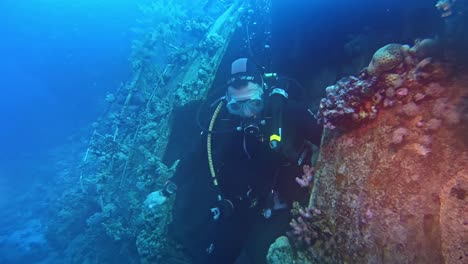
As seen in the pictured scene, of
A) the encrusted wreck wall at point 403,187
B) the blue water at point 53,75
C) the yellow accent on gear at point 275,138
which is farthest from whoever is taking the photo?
the blue water at point 53,75

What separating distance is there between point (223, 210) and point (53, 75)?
23.8m

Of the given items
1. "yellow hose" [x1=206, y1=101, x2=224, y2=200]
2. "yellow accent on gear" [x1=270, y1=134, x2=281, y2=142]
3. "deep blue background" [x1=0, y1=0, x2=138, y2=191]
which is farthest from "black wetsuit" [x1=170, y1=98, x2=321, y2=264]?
"deep blue background" [x1=0, y1=0, x2=138, y2=191]

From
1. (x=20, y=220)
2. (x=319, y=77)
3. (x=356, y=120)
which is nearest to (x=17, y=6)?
(x=20, y=220)

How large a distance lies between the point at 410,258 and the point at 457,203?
0.63 metres

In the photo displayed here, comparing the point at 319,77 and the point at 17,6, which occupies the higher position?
the point at 17,6

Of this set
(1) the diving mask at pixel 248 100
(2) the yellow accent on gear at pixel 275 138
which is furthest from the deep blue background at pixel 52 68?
(2) the yellow accent on gear at pixel 275 138

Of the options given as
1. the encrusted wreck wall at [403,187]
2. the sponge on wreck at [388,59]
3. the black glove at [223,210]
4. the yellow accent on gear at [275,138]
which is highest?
the yellow accent on gear at [275,138]

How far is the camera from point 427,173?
2.57 meters

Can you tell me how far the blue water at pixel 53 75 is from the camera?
6.71 meters

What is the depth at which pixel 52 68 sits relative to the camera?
2364cm

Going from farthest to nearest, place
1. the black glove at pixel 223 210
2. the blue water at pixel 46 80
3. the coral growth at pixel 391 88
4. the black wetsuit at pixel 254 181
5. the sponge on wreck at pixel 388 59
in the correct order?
the blue water at pixel 46 80
the black glove at pixel 223 210
the black wetsuit at pixel 254 181
the sponge on wreck at pixel 388 59
the coral growth at pixel 391 88

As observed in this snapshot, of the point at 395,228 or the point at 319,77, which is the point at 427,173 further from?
the point at 319,77

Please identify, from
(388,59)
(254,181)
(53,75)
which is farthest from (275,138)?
(53,75)

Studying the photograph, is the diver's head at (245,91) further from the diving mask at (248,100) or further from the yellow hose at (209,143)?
the yellow hose at (209,143)
